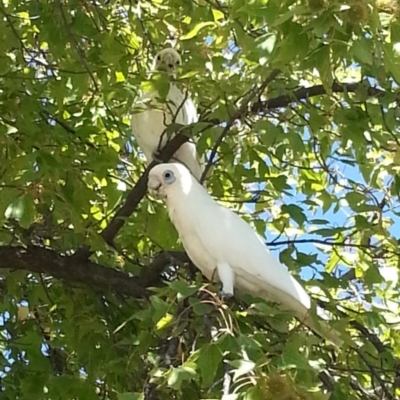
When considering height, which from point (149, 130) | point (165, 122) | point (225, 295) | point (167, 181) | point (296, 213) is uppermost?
point (149, 130)

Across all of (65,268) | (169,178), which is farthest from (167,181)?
(65,268)

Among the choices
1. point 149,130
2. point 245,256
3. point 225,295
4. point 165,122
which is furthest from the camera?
point 149,130

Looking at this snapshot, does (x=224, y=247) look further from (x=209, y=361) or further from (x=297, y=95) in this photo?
(x=209, y=361)

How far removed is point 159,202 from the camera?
279 cm

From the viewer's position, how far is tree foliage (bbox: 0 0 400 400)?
1855mm

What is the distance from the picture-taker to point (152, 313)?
1.86m

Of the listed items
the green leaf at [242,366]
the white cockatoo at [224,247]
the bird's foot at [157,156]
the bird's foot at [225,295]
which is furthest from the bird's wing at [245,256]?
the green leaf at [242,366]

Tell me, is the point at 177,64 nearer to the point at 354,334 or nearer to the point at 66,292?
the point at 66,292

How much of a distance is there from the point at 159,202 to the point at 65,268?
0.42 meters

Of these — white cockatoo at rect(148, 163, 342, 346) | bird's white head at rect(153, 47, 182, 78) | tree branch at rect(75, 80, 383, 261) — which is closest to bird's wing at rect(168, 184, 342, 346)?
white cockatoo at rect(148, 163, 342, 346)

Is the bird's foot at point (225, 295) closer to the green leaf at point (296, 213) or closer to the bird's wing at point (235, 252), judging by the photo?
the bird's wing at point (235, 252)

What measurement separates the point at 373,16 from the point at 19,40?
133 cm

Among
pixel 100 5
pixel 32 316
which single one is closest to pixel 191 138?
Answer: pixel 100 5

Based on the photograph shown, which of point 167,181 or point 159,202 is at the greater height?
point 159,202
